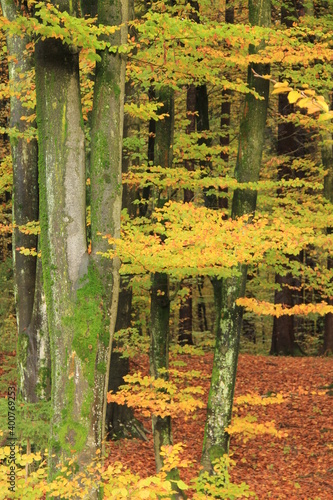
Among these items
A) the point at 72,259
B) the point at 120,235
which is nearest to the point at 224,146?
the point at 120,235

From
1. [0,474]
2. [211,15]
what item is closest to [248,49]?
[211,15]

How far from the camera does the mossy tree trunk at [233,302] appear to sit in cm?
927

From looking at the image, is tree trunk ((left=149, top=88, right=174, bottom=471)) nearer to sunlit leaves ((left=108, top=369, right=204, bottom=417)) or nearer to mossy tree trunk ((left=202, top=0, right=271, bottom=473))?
sunlit leaves ((left=108, top=369, right=204, bottom=417))

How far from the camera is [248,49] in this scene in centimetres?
918

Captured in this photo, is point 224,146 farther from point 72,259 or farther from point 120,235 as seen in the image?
point 72,259

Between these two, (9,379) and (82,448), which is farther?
(9,379)

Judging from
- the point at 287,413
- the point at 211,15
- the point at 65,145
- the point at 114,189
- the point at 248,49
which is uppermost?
the point at 211,15

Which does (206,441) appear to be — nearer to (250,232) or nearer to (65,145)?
(250,232)

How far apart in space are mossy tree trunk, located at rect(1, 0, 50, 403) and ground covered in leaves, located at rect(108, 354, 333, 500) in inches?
128

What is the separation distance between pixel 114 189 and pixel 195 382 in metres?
8.88

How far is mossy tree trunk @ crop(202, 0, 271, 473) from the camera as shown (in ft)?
30.4

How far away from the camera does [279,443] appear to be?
11.5m

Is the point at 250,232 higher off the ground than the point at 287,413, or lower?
higher

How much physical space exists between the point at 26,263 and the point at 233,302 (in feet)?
11.1
